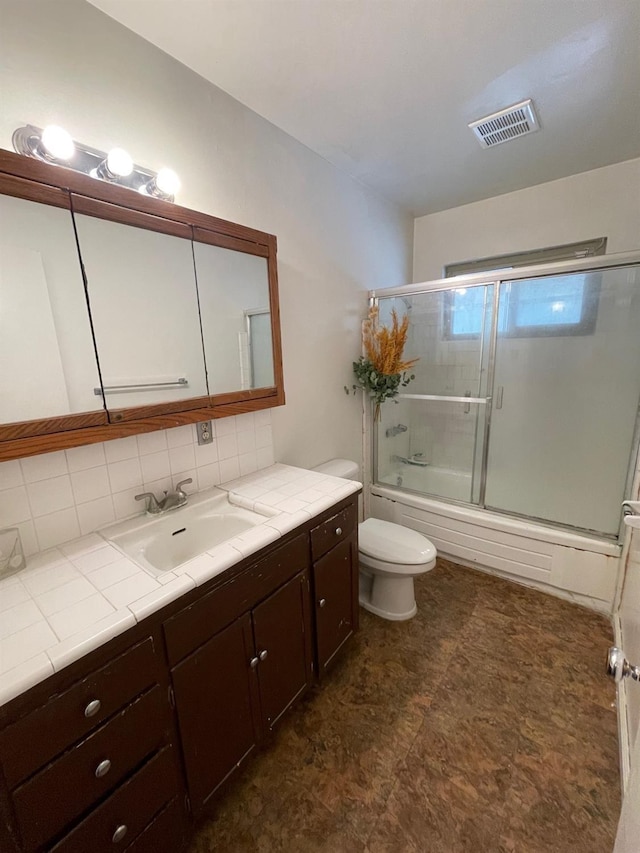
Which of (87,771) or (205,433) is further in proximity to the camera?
(205,433)

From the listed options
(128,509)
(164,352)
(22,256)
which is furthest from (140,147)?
(128,509)

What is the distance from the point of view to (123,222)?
1.15m

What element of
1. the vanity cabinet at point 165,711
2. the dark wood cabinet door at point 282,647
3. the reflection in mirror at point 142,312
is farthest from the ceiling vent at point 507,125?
the dark wood cabinet door at point 282,647

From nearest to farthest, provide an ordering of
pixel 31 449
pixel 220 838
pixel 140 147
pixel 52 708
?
pixel 52 708, pixel 31 449, pixel 220 838, pixel 140 147

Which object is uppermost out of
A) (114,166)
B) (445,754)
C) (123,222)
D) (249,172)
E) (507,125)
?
(507,125)

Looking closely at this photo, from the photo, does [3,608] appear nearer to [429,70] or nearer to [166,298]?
[166,298]

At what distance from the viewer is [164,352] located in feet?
4.36

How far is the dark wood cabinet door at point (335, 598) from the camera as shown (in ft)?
4.68

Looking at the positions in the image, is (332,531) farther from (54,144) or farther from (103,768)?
(54,144)

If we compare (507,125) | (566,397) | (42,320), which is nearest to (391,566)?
(566,397)

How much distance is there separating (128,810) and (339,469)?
1.58 metres

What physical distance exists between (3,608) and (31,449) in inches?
15.9

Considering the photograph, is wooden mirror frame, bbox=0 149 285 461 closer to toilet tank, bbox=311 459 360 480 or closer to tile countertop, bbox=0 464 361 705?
tile countertop, bbox=0 464 361 705

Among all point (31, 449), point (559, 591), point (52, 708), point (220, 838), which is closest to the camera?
point (52, 708)
